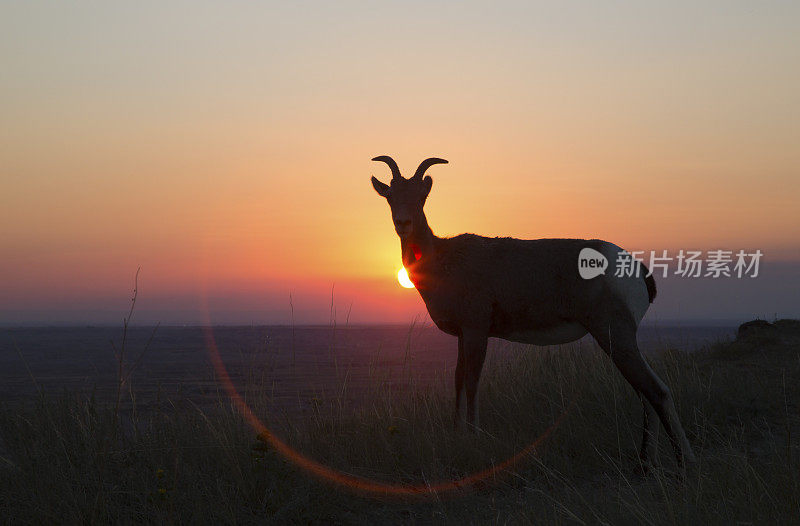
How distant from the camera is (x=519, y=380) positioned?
32.6 feet

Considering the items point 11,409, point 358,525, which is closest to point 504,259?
point 358,525

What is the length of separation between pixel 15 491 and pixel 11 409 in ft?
12.5

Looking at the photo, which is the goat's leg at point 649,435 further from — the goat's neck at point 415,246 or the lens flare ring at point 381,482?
the goat's neck at point 415,246

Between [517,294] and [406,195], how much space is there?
1.77m

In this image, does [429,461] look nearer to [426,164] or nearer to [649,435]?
[649,435]

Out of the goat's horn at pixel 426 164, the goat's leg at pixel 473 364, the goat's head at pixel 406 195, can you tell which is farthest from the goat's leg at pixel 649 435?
the goat's horn at pixel 426 164

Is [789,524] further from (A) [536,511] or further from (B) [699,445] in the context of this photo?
(B) [699,445]

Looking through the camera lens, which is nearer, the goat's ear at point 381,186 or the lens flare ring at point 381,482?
the lens flare ring at point 381,482

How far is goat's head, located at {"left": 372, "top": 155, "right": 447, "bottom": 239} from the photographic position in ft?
26.2

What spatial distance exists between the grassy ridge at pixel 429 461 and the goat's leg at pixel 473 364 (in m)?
0.32

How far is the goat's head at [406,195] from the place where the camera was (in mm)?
7984

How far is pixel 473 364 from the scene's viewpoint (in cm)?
762

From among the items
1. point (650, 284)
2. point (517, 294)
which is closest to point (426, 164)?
point (517, 294)

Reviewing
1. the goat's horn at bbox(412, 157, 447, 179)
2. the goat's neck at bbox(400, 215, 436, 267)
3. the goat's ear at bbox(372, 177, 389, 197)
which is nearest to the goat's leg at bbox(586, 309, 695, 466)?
the goat's neck at bbox(400, 215, 436, 267)
